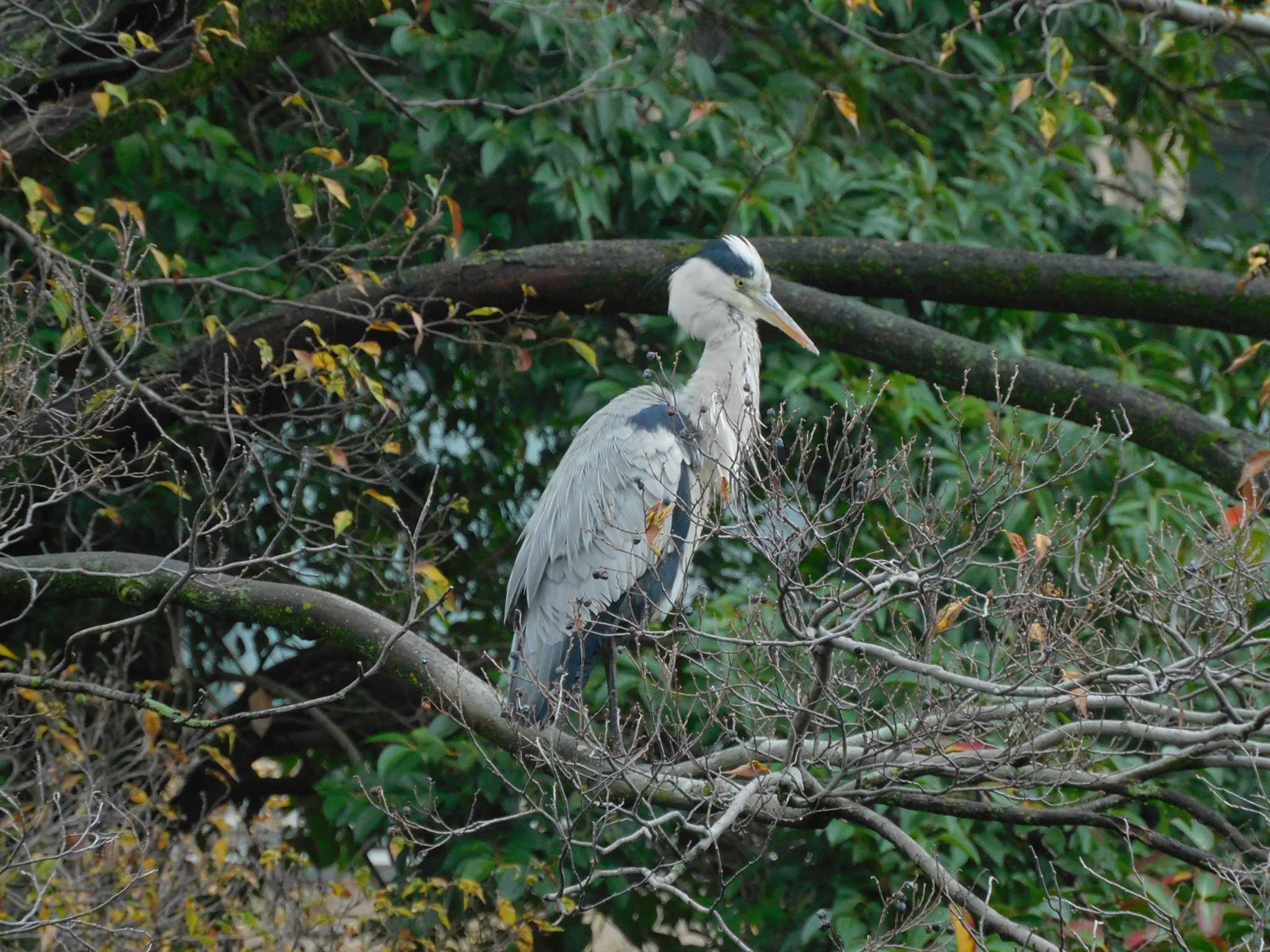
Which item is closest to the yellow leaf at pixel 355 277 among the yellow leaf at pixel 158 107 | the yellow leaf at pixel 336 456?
the yellow leaf at pixel 336 456

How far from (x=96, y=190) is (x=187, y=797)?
2.30m

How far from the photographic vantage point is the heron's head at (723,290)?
437 centimetres

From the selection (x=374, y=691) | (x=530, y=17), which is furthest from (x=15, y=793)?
(x=530, y=17)

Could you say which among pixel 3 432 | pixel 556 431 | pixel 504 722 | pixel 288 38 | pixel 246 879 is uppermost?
pixel 288 38

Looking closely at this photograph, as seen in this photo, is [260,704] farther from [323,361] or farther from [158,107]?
[158,107]

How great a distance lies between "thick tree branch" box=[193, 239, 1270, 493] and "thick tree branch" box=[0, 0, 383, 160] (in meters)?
0.70

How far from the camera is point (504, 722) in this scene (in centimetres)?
318

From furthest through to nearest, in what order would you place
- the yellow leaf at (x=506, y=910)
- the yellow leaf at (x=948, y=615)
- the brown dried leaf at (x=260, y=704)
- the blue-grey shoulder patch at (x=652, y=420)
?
the brown dried leaf at (x=260, y=704) < the blue-grey shoulder patch at (x=652, y=420) < the yellow leaf at (x=506, y=910) < the yellow leaf at (x=948, y=615)

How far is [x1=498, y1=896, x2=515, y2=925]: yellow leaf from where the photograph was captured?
13.3 feet

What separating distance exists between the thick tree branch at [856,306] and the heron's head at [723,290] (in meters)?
0.12

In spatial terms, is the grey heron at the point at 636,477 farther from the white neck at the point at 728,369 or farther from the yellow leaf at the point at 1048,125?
the yellow leaf at the point at 1048,125

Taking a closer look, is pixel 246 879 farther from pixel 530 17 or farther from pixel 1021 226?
pixel 1021 226

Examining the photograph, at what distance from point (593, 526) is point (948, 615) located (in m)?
1.44

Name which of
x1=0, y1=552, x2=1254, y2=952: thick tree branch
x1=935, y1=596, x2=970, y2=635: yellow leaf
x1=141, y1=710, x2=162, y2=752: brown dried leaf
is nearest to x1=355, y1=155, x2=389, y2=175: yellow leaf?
x1=0, y1=552, x2=1254, y2=952: thick tree branch
